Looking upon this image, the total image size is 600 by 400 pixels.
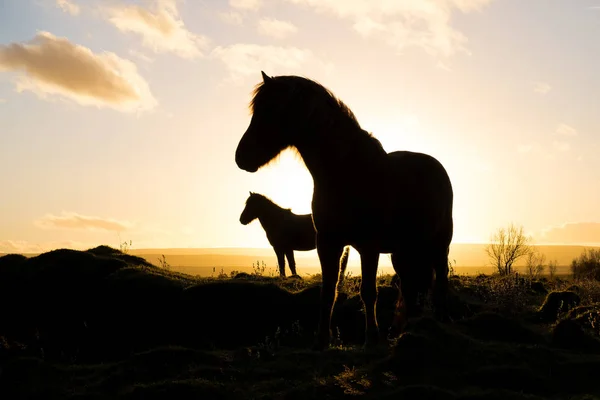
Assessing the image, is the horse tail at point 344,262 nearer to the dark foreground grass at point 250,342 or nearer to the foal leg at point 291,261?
the dark foreground grass at point 250,342

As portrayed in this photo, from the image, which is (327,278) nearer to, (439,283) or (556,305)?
(439,283)

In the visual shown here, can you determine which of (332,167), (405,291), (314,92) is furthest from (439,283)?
(314,92)

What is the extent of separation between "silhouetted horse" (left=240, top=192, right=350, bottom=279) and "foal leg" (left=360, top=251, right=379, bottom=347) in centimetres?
1409

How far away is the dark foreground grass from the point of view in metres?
6.02

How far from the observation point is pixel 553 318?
1047 centimetres

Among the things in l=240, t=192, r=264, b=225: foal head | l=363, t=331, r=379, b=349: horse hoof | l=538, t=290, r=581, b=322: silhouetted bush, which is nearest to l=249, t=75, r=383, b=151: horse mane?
l=363, t=331, r=379, b=349: horse hoof

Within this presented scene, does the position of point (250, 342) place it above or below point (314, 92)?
below

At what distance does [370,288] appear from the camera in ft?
23.9

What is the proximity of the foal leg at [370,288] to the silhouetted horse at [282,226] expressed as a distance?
46.2 feet

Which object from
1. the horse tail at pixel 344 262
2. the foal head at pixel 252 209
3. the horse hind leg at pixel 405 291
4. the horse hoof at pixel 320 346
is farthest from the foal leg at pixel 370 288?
the foal head at pixel 252 209

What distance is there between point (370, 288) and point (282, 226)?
51.3ft

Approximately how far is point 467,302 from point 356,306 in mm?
2785

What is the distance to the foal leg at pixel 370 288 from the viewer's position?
708cm

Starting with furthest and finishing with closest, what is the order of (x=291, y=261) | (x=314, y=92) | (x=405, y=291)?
(x=291, y=261), (x=405, y=291), (x=314, y=92)
